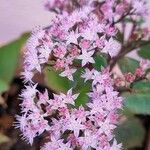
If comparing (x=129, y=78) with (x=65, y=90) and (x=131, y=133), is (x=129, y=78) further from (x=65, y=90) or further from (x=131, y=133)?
(x=131, y=133)

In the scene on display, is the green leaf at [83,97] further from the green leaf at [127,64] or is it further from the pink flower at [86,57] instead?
the green leaf at [127,64]

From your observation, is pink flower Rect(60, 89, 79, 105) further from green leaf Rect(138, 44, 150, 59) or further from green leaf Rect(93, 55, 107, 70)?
green leaf Rect(138, 44, 150, 59)

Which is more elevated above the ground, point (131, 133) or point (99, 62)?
point (99, 62)

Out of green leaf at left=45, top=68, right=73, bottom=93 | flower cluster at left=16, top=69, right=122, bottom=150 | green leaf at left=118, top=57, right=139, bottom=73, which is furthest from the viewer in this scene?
green leaf at left=118, top=57, right=139, bottom=73

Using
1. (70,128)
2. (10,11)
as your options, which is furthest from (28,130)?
(10,11)

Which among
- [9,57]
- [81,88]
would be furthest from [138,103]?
[9,57]

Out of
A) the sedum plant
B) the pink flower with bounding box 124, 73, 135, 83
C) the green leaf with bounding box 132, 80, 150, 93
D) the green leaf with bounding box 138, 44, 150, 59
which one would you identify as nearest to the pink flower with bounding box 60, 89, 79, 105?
the sedum plant

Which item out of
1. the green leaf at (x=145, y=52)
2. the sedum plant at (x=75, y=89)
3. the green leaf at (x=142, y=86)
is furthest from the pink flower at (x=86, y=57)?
the green leaf at (x=145, y=52)
